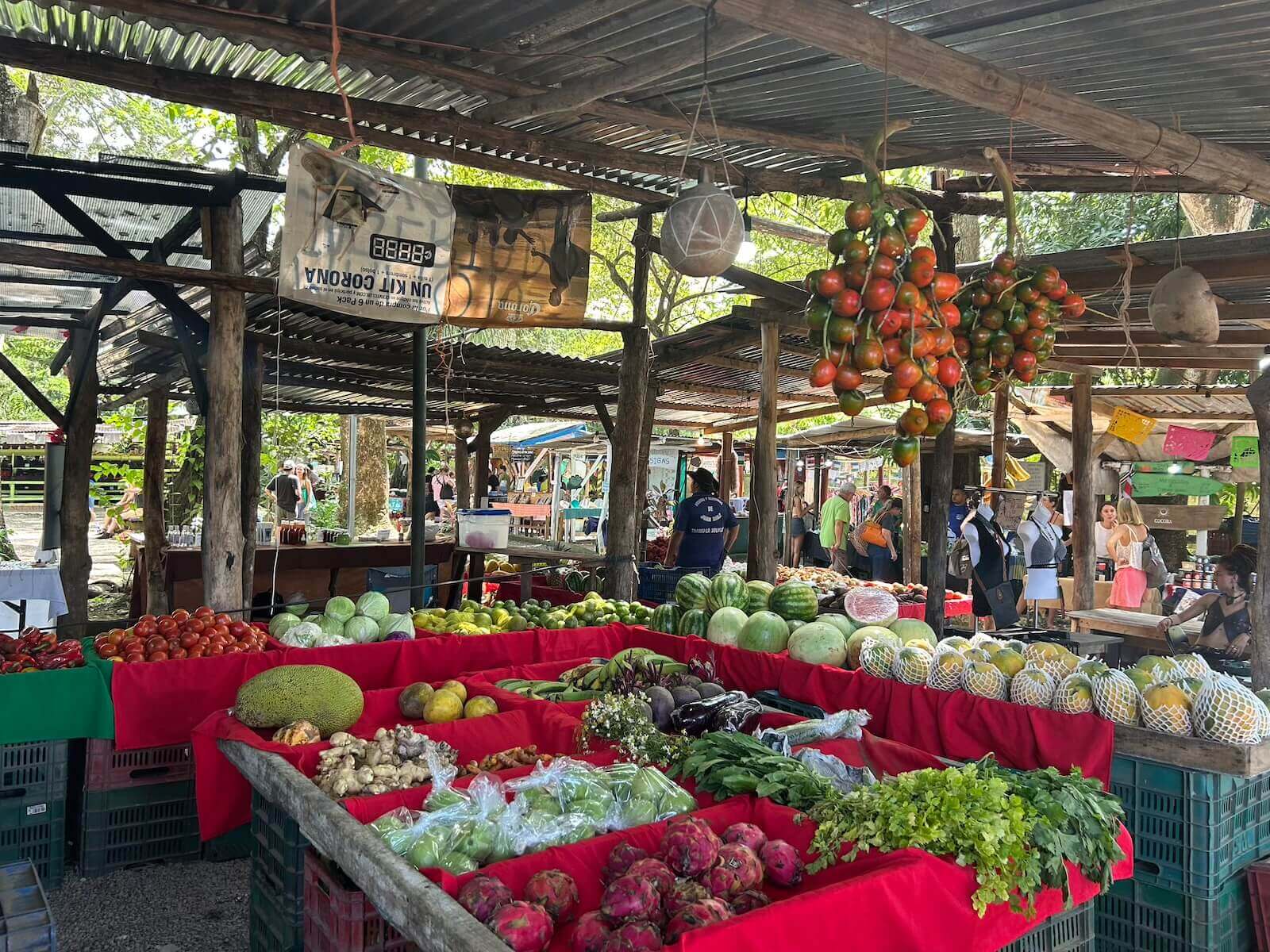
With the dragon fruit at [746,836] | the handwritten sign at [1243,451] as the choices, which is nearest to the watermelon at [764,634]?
the dragon fruit at [746,836]

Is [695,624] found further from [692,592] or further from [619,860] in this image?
[619,860]

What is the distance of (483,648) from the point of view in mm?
5930

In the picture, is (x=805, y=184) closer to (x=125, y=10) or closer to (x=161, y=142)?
(x=125, y=10)

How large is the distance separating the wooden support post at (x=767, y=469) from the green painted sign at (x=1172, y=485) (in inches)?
362

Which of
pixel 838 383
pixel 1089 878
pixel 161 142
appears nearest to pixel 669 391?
pixel 838 383

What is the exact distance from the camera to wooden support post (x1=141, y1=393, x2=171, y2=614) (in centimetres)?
1030

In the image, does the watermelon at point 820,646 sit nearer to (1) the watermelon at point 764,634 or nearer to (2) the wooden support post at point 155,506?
(1) the watermelon at point 764,634

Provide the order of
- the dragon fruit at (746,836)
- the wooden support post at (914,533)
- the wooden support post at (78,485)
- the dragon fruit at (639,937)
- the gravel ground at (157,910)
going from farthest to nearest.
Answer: the wooden support post at (914,533), the wooden support post at (78,485), the gravel ground at (157,910), the dragon fruit at (746,836), the dragon fruit at (639,937)

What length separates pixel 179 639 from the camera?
521 centimetres

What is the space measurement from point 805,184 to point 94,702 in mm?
5156

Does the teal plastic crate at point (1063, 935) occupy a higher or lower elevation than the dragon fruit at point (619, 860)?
lower

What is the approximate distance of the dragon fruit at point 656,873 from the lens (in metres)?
2.52

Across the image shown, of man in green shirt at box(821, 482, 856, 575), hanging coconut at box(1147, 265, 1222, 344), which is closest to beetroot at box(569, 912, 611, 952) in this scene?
hanging coconut at box(1147, 265, 1222, 344)

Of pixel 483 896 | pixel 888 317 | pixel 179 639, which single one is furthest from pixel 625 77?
pixel 179 639
